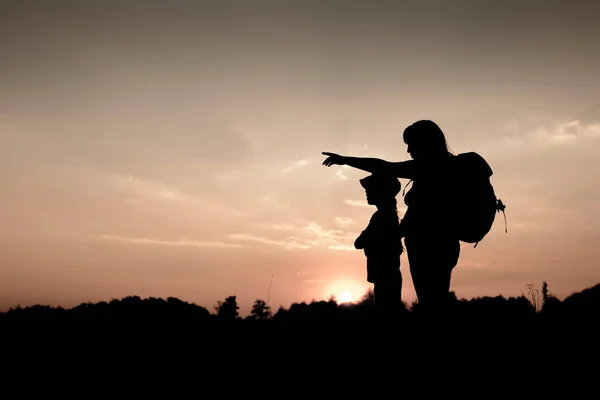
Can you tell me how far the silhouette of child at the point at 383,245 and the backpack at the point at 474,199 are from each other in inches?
111

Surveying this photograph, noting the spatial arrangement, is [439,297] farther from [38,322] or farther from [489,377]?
[38,322]

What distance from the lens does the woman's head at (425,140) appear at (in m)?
4.05

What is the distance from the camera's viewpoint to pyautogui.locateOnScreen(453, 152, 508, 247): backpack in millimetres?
3715

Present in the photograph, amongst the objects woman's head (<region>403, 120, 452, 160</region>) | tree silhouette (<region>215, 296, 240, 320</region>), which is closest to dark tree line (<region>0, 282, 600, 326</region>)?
tree silhouette (<region>215, 296, 240, 320</region>)

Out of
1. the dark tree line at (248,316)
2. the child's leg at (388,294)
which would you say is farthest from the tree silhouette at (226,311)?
the child's leg at (388,294)

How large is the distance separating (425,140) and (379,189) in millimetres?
2895

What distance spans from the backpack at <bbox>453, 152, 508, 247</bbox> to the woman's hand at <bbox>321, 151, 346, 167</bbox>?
4.05 ft

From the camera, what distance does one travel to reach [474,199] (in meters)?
3.73

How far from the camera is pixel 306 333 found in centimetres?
627

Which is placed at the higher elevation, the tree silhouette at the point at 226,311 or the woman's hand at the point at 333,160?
the woman's hand at the point at 333,160

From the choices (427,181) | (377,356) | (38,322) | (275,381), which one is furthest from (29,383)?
(427,181)

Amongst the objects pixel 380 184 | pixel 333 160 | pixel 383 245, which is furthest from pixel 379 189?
pixel 333 160

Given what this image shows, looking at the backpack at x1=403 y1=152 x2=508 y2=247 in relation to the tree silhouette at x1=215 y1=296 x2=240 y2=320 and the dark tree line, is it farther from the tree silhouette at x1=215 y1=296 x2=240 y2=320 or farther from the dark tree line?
the tree silhouette at x1=215 y1=296 x2=240 y2=320

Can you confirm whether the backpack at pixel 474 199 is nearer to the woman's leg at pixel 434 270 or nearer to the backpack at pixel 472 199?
the backpack at pixel 472 199
